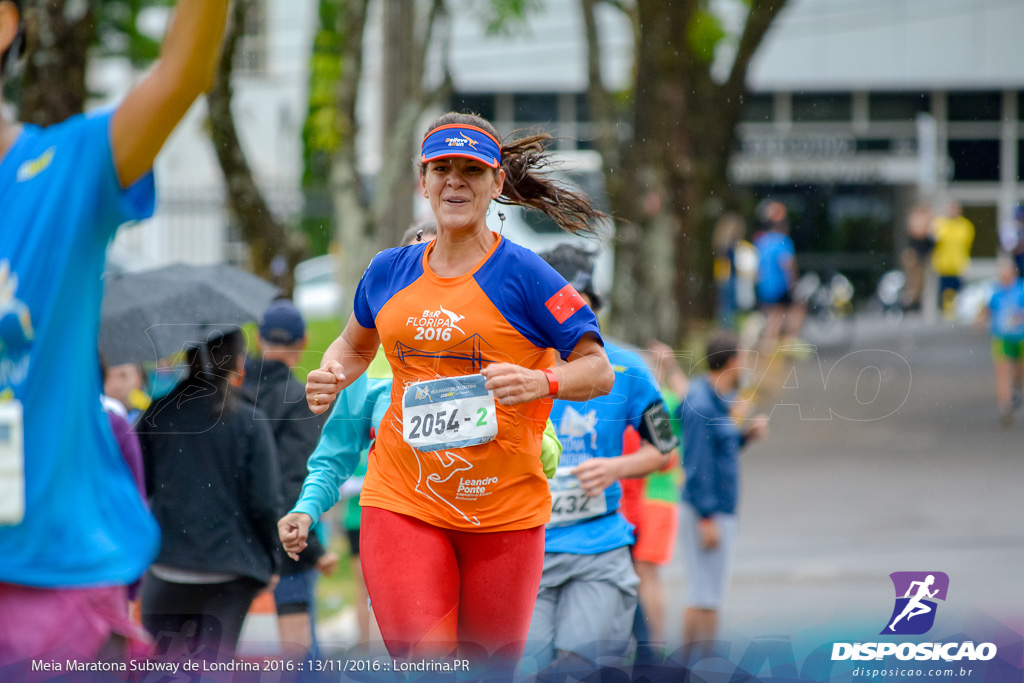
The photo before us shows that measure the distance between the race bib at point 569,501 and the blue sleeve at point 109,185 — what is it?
2.20 m

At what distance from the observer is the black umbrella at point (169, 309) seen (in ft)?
14.6

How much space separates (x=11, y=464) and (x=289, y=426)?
7.53 ft

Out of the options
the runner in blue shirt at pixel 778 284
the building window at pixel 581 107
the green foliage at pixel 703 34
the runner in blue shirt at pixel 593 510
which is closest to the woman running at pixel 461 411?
the runner in blue shirt at pixel 593 510

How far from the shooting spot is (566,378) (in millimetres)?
2977

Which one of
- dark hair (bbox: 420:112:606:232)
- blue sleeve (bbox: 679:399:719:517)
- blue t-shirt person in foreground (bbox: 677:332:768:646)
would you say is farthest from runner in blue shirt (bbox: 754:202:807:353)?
dark hair (bbox: 420:112:606:232)

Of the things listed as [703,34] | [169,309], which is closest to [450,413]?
[169,309]

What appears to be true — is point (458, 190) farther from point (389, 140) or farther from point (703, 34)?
point (703, 34)

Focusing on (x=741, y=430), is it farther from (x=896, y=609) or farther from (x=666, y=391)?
(x=896, y=609)

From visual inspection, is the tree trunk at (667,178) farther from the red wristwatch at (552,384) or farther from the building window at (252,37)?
the red wristwatch at (552,384)

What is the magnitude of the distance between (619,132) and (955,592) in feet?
19.4

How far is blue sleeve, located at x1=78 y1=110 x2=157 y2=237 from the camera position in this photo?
6.61 ft

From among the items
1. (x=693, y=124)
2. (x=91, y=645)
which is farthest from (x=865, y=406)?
(x=693, y=124)

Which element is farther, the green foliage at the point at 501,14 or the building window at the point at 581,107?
the building window at the point at 581,107

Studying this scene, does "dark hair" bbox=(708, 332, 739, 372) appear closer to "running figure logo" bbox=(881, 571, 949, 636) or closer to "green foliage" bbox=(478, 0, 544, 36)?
"running figure logo" bbox=(881, 571, 949, 636)
